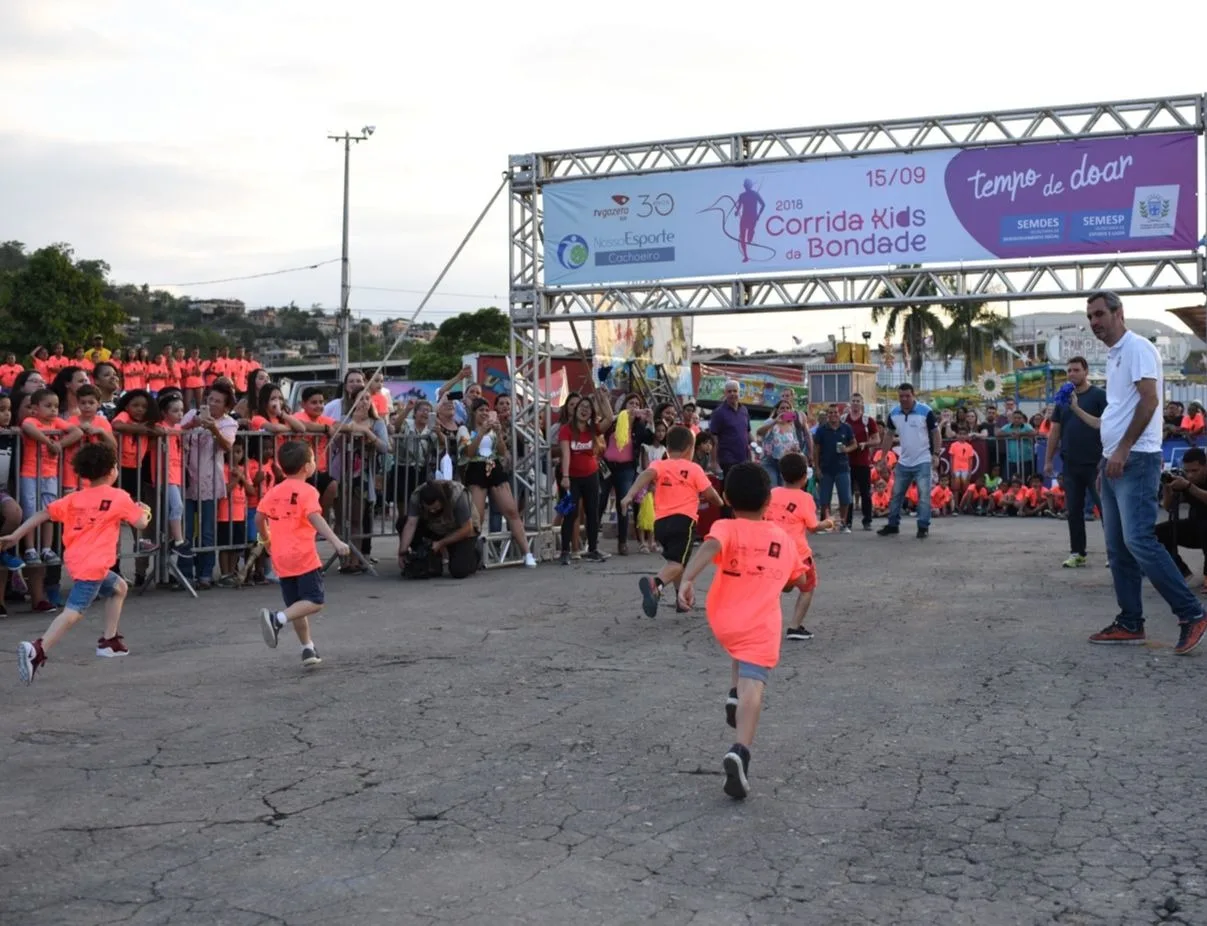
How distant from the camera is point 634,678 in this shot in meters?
7.93

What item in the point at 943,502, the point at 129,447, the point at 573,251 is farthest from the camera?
the point at 943,502

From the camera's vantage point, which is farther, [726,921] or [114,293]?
[114,293]

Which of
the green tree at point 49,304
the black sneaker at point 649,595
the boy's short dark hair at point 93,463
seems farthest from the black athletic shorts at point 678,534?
the green tree at point 49,304

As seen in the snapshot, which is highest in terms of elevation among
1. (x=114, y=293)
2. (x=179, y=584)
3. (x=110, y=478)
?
(x=114, y=293)

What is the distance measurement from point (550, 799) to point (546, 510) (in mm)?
10751

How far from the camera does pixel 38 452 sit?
→ 36.7ft

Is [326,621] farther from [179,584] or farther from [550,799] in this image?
[550,799]

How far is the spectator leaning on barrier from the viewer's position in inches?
494

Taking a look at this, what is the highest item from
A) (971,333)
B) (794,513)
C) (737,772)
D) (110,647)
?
(971,333)

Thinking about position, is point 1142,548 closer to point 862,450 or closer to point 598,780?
point 598,780

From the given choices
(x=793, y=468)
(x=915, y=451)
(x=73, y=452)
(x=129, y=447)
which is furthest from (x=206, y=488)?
(x=915, y=451)

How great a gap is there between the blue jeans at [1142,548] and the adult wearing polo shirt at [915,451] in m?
8.32

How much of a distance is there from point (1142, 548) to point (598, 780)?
4357mm

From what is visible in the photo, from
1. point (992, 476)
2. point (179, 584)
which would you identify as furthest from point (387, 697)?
point (992, 476)
